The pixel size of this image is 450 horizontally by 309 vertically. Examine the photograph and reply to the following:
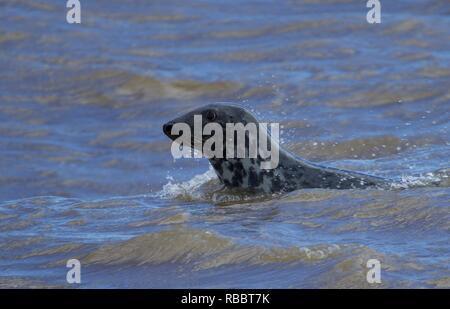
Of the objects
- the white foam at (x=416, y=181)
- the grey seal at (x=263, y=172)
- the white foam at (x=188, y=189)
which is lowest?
the white foam at (x=188, y=189)

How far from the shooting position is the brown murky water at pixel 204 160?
6.16 metres

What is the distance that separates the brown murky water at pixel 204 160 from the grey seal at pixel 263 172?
0.41 feet

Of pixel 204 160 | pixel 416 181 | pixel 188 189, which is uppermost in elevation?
pixel 416 181

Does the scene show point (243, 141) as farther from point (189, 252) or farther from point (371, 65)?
point (371, 65)

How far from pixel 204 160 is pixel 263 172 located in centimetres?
404

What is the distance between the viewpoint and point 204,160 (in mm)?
11367

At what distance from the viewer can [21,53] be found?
14789 mm

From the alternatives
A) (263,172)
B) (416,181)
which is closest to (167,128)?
(263,172)

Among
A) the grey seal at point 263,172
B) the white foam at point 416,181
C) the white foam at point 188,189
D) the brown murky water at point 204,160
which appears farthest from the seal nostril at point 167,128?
the white foam at point 416,181

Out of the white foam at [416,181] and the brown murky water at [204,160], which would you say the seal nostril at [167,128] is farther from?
the white foam at [416,181]

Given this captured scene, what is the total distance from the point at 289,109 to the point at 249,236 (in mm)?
5956

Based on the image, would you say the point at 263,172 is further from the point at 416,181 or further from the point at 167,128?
the point at 416,181
